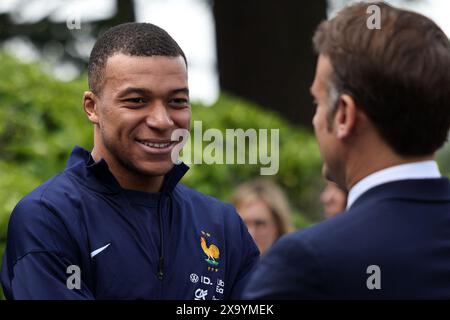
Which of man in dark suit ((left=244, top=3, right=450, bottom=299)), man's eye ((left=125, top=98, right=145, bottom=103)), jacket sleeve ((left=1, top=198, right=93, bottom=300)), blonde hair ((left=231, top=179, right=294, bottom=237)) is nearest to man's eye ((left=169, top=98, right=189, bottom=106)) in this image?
man's eye ((left=125, top=98, right=145, bottom=103))

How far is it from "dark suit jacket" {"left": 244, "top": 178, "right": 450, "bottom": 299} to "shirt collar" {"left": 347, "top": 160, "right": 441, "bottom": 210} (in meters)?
0.03

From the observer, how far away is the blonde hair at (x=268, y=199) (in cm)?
670

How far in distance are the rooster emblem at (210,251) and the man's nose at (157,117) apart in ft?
1.37

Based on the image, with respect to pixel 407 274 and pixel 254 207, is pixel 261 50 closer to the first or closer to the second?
pixel 254 207

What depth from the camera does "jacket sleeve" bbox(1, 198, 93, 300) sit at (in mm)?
3123

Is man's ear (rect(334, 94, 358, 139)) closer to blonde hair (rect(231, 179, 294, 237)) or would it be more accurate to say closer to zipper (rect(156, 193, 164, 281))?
zipper (rect(156, 193, 164, 281))

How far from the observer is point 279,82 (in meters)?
11.4

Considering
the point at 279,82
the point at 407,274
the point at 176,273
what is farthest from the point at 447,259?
the point at 279,82

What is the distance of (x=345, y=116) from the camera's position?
2.60 metres

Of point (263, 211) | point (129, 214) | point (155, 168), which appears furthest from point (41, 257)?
point (263, 211)

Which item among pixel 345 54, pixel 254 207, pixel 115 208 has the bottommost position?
pixel 254 207

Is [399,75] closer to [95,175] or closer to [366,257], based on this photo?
[366,257]

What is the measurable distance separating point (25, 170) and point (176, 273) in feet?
8.64

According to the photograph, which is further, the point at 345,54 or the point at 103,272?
the point at 103,272
